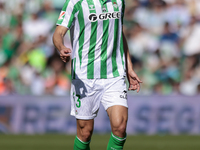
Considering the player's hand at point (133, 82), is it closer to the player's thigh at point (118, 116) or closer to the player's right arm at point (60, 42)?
the player's thigh at point (118, 116)

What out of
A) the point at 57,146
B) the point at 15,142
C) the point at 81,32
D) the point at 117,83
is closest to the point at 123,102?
the point at 117,83

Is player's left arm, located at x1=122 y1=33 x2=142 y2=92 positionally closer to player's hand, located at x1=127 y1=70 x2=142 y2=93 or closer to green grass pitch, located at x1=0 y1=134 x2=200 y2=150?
player's hand, located at x1=127 y1=70 x2=142 y2=93

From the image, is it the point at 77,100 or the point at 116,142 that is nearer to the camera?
the point at 116,142

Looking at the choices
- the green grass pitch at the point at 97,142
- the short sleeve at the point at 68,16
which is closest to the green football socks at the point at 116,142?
the short sleeve at the point at 68,16

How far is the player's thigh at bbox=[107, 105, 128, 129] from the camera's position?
446 cm

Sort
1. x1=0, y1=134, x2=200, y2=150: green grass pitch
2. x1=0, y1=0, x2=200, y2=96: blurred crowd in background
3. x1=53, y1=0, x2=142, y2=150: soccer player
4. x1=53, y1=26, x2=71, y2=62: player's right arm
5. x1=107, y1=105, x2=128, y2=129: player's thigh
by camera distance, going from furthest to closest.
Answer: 1. x1=0, y1=0, x2=200, y2=96: blurred crowd in background
2. x1=0, y1=134, x2=200, y2=150: green grass pitch
3. x1=53, y1=0, x2=142, y2=150: soccer player
4. x1=107, y1=105, x2=128, y2=129: player's thigh
5. x1=53, y1=26, x2=71, y2=62: player's right arm

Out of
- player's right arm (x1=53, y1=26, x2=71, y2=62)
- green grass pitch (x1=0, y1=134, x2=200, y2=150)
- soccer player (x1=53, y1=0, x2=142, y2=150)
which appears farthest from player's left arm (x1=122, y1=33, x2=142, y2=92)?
green grass pitch (x1=0, y1=134, x2=200, y2=150)

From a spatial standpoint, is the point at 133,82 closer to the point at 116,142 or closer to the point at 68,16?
the point at 116,142

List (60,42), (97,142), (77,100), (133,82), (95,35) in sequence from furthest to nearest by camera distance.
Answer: (97,142) < (133,82) < (77,100) < (95,35) < (60,42)

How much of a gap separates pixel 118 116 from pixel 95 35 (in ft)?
2.95

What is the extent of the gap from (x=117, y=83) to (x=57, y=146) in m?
3.65

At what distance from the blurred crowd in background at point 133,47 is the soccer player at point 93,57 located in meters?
5.86

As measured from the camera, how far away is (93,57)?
4730mm

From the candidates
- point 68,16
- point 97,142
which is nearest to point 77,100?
point 68,16
